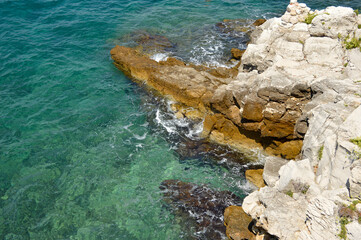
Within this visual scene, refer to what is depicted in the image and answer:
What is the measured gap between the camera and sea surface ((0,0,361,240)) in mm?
17969

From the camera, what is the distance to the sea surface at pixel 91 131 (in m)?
18.0

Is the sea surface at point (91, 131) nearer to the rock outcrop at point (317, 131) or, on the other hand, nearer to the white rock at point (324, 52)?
the rock outcrop at point (317, 131)

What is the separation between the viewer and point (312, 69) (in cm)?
1961

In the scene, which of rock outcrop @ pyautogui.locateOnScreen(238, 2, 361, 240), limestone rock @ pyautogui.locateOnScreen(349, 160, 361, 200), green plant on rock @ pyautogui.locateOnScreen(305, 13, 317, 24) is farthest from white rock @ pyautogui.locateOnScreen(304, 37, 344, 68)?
limestone rock @ pyautogui.locateOnScreen(349, 160, 361, 200)

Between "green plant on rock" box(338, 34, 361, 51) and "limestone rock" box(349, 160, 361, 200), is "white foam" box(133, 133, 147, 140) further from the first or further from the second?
"green plant on rock" box(338, 34, 361, 51)

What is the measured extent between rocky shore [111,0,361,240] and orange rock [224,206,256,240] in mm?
64

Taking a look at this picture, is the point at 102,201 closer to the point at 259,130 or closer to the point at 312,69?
the point at 259,130

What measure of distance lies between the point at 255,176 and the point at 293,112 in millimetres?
5208

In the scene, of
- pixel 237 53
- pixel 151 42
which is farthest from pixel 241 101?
pixel 151 42

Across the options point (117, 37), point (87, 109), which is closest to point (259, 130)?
point (87, 109)

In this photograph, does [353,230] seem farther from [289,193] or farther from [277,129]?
[277,129]

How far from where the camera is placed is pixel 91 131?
79.7 ft

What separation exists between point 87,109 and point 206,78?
12.2 metres

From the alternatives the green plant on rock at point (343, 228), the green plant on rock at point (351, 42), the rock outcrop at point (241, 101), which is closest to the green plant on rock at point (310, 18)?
the green plant on rock at point (351, 42)
